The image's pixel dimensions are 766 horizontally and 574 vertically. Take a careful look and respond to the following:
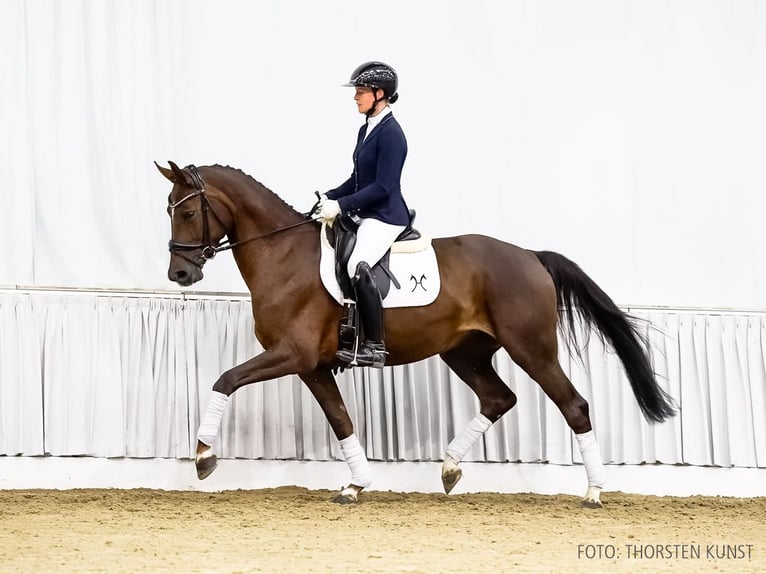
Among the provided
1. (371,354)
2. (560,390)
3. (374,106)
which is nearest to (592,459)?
(560,390)

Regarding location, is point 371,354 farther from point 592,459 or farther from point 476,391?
point 592,459

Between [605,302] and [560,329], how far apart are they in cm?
40

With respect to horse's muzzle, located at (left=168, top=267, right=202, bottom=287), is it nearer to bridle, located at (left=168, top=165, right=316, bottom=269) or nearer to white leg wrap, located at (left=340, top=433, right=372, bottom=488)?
bridle, located at (left=168, top=165, right=316, bottom=269)

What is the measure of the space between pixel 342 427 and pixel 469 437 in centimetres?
82

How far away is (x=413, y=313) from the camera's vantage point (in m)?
5.35

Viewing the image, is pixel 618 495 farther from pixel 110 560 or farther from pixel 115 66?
pixel 115 66

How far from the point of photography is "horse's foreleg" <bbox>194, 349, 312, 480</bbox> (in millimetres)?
4898

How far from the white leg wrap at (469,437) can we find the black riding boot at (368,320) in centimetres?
83

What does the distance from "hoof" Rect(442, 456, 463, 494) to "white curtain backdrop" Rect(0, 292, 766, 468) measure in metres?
0.48

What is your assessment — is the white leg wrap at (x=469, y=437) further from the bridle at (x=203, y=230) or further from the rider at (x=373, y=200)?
the bridle at (x=203, y=230)

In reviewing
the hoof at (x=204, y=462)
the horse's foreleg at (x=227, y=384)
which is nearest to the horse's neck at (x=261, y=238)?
the horse's foreleg at (x=227, y=384)

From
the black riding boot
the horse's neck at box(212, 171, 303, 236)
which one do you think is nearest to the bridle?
the horse's neck at box(212, 171, 303, 236)

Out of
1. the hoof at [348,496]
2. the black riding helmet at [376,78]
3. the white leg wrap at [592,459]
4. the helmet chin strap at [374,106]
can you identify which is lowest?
the hoof at [348,496]

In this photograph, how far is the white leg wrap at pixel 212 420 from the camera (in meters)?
4.89
